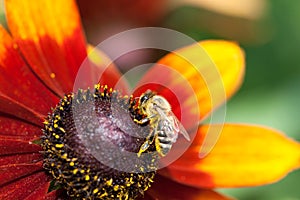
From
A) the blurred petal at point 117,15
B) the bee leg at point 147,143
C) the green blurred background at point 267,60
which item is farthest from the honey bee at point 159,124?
the blurred petal at point 117,15

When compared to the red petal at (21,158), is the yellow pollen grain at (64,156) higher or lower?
lower

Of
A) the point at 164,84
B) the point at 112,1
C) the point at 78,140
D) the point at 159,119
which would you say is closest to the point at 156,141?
the point at 159,119

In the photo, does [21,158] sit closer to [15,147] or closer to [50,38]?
[15,147]

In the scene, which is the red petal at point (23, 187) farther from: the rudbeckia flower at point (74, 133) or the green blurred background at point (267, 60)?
the green blurred background at point (267, 60)

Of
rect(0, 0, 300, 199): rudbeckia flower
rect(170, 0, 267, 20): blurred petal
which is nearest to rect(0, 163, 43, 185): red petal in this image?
rect(0, 0, 300, 199): rudbeckia flower

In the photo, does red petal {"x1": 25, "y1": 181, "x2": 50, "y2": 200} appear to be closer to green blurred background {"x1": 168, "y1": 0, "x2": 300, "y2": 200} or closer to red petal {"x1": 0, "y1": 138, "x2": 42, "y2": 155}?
red petal {"x1": 0, "y1": 138, "x2": 42, "y2": 155}
